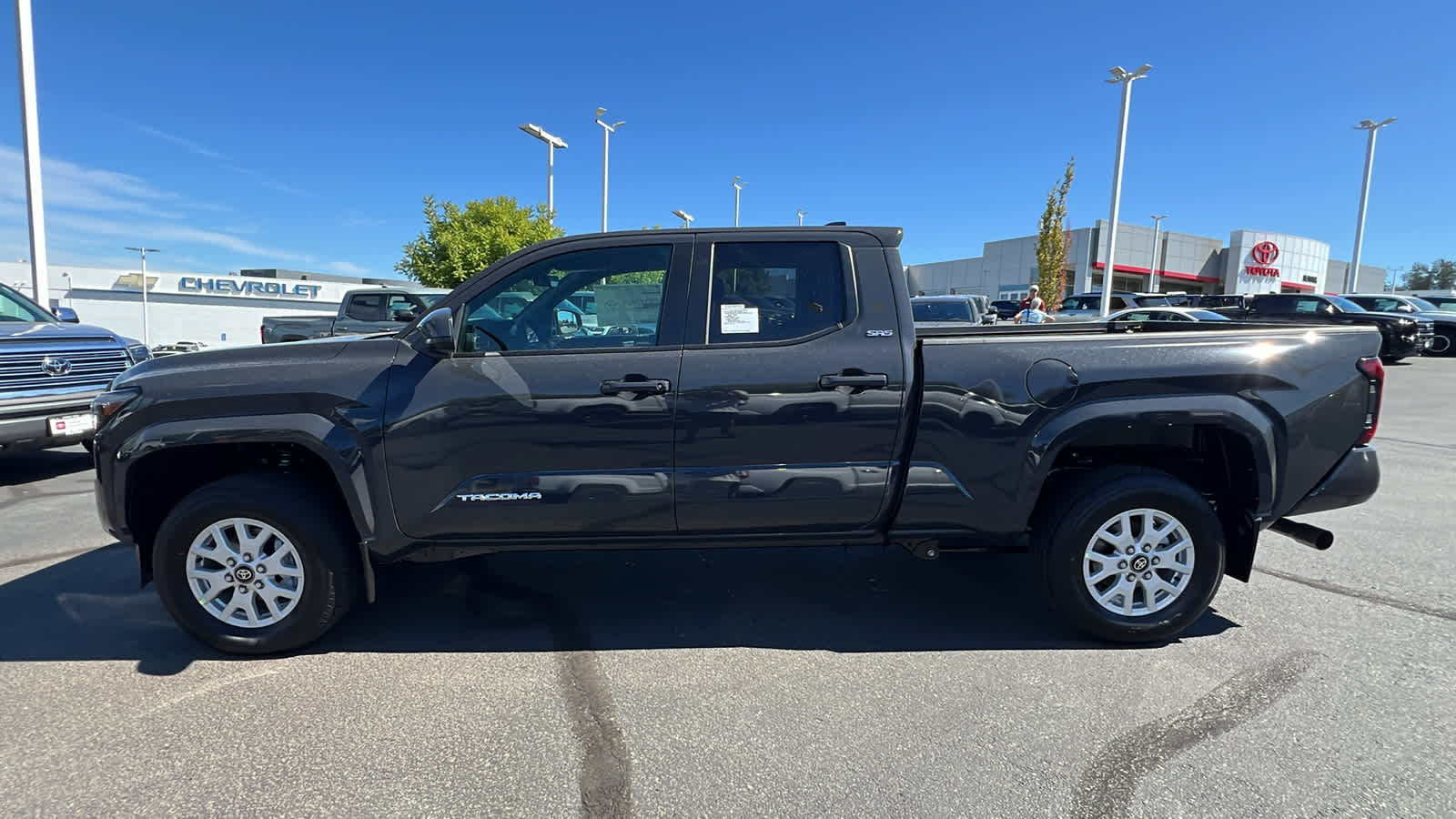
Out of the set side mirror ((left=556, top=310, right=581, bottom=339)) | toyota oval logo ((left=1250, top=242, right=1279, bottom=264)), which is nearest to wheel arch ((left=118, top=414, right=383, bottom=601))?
side mirror ((left=556, top=310, right=581, bottom=339))

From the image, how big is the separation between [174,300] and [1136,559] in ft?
211

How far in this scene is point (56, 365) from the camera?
6.38m

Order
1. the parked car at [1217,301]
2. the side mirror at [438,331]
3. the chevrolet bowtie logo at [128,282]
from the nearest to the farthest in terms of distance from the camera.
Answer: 1. the side mirror at [438,331]
2. the parked car at [1217,301]
3. the chevrolet bowtie logo at [128,282]

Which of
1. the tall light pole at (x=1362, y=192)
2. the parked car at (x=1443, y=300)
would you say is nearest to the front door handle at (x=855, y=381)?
the parked car at (x=1443, y=300)

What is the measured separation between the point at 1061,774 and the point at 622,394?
2.16 metres

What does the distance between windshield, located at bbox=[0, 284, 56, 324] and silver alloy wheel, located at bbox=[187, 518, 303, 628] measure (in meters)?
5.68

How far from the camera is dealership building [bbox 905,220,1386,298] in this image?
45031 mm

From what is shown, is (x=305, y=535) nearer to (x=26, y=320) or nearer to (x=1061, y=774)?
(x=1061, y=774)

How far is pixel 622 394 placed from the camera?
129 inches

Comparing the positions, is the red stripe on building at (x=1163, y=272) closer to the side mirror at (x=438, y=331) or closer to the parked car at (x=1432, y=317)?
the parked car at (x=1432, y=317)

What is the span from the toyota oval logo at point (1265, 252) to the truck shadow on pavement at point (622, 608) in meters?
52.4

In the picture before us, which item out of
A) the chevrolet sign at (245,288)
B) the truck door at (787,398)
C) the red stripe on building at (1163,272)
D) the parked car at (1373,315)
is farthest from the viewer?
the chevrolet sign at (245,288)

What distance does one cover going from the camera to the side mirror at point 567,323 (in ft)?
11.2

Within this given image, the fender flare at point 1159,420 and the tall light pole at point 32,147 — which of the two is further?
the tall light pole at point 32,147
